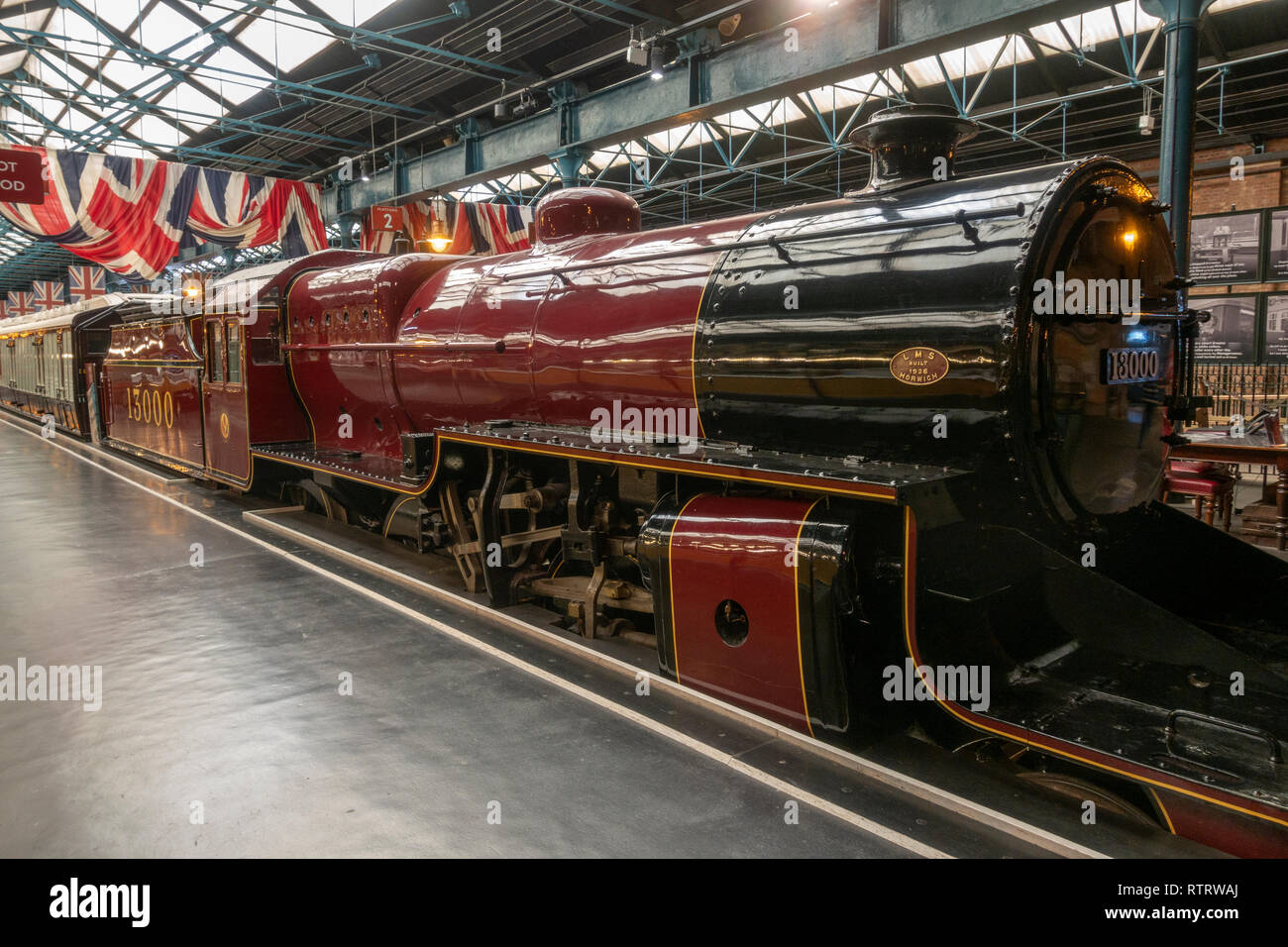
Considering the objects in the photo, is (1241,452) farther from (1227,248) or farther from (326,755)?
(1227,248)

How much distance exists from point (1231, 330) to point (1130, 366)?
521 inches

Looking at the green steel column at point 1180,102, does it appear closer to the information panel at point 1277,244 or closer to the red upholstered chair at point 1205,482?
the red upholstered chair at point 1205,482

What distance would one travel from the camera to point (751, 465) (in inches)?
142

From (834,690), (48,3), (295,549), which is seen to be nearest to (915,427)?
(834,690)

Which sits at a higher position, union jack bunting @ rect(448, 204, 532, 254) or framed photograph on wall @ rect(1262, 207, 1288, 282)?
union jack bunting @ rect(448, 204, 532, 254)

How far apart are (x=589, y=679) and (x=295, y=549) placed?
408 cm

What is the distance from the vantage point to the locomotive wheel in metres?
2.91

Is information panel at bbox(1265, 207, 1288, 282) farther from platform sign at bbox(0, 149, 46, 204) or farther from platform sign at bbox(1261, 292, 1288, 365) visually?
platform sign at bbox(0, 149, 46, 204)

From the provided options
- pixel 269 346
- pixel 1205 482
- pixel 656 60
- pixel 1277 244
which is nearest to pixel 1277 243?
pixel 1277 244

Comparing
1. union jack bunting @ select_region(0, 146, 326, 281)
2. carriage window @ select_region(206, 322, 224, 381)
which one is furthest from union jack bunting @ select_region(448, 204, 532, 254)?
carriage window @ select_region(206, 322, 224, 381)

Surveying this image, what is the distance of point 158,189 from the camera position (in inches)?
514

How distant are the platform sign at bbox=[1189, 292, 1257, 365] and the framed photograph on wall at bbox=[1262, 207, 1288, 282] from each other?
0.59 meters

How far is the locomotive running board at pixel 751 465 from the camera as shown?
3.06 meters
